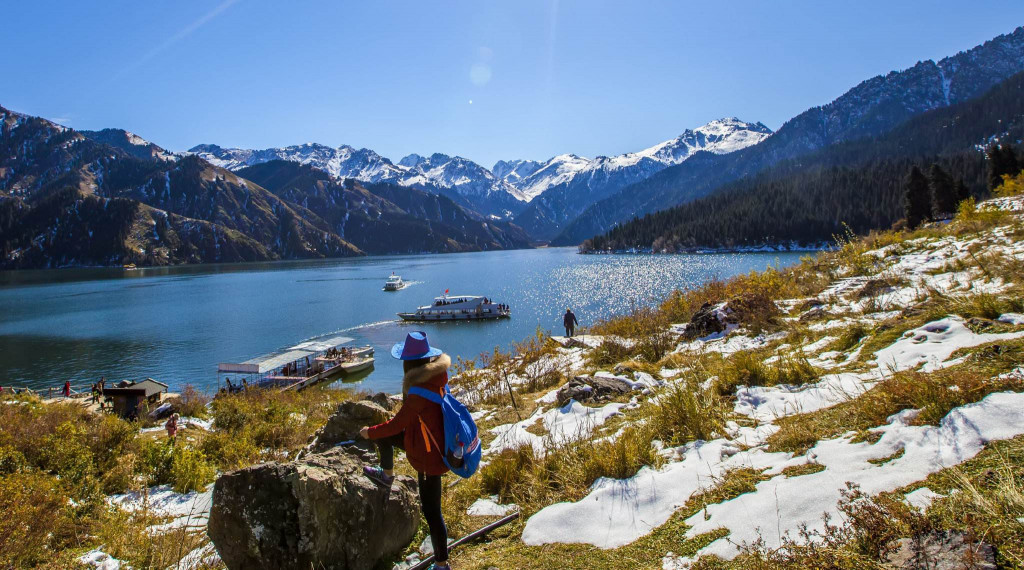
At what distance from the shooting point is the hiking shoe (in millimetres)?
4254

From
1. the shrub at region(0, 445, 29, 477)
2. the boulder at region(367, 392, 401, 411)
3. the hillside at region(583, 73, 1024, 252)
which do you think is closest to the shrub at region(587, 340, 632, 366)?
the boulder at region(367, 392, 401, 411)

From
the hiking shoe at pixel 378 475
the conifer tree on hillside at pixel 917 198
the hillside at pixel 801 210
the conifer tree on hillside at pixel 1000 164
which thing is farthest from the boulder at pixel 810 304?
the hillside at pixel 801 210

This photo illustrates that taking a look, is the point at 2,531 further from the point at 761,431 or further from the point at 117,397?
the point at 117,397

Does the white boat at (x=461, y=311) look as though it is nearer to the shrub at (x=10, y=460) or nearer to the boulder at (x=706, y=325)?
the boulder at (x=706, y=325)

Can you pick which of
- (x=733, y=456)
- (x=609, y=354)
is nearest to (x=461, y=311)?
(x=609, y=354)

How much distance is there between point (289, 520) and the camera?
12.1ft

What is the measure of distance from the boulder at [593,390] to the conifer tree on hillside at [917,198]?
59865mm

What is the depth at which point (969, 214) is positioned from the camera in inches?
620

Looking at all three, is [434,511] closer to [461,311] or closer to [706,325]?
[706,325]

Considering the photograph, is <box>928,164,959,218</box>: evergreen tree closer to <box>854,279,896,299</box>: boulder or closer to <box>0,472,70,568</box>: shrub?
<box>854,279,896,299</box>: boulder

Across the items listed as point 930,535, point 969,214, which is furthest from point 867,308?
point 969,214

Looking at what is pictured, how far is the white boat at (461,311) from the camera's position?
50750mm

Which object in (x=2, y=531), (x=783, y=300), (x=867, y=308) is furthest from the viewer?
(x=783, y=300)

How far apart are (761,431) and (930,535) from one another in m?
2.57
